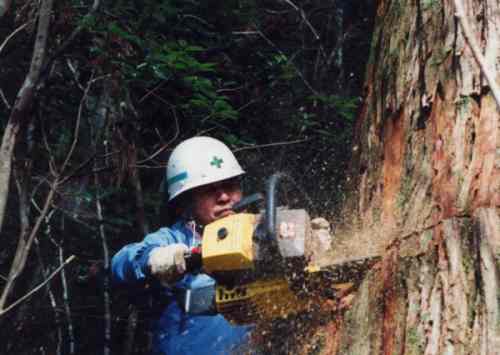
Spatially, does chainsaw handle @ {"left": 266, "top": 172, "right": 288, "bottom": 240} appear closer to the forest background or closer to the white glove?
the white glove

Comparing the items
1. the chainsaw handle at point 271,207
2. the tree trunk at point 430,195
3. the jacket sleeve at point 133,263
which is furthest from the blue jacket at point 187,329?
the chainsaw handle at point 271,207

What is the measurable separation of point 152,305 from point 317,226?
1327 millimetres

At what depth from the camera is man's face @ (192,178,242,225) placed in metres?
3.78

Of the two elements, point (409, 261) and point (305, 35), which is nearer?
point (409, 261)

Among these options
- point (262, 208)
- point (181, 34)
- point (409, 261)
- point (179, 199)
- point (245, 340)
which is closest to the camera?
point (409, 261)

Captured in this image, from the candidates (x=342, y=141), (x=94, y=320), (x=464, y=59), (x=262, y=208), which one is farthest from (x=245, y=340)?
Answer: (x=94, y=320)

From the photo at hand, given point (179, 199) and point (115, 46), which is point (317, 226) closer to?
point (179, 199)

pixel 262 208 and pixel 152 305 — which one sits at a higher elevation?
pixel 262 208

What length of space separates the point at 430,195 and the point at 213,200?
175 cm

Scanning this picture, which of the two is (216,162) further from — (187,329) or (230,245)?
(230,245)

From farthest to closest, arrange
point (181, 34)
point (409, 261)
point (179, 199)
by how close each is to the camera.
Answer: point (181, 34)
point (179, 199)
point (409, 261)

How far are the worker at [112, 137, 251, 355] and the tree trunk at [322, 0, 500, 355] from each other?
2.71ft

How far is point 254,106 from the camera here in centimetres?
628

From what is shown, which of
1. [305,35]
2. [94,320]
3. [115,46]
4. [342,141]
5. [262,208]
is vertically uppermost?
[305,35]
